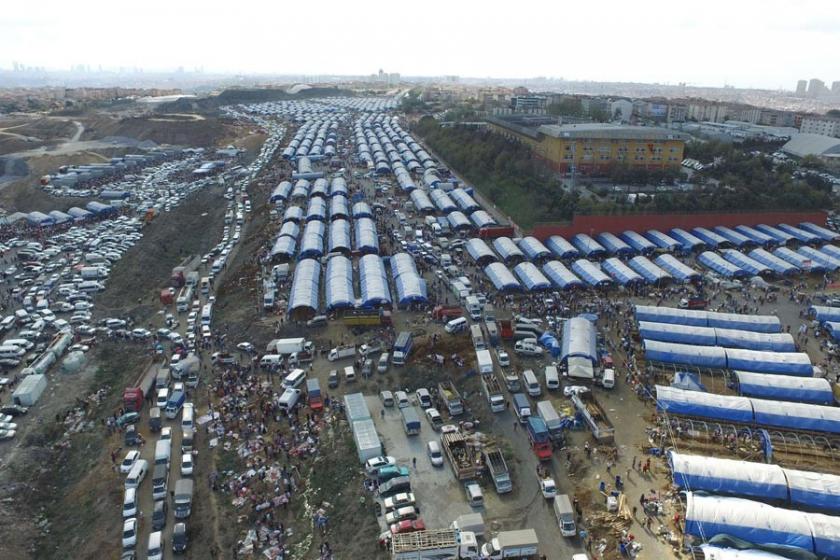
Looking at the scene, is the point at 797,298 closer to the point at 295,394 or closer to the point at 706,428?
the point at 706,428

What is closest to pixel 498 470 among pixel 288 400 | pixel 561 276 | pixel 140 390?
pixel 288 400

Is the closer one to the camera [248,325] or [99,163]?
[248,325]

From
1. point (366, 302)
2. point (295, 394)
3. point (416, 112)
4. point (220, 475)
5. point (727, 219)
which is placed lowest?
point (220, 475)

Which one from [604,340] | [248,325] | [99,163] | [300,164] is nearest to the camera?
[604,340]

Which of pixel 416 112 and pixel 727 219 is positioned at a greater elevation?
pixel 416 112

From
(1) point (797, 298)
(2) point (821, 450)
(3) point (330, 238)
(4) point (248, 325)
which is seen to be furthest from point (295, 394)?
(1) point (797, 298)

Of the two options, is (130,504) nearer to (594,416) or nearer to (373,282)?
(373,282)
